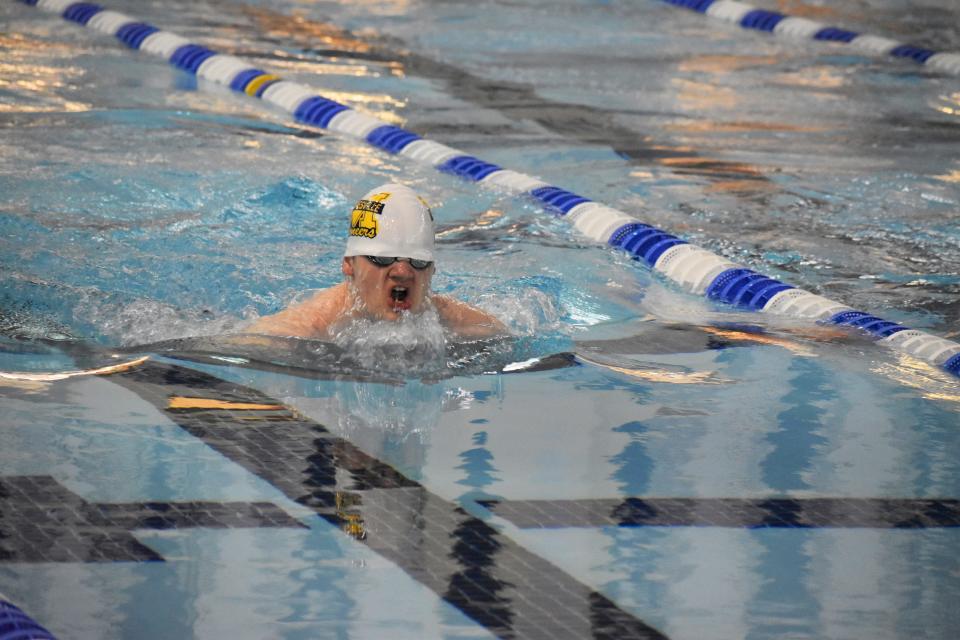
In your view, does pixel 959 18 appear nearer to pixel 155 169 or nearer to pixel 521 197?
pixel 521 197

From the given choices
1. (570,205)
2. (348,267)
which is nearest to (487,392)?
(348,267)

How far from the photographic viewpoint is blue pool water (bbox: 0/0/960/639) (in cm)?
237

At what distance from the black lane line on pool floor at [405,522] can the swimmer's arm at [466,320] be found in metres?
0.71

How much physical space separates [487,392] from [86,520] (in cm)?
120

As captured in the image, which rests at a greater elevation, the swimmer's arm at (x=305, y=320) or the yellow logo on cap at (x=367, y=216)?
the yellow logo on cap at (x=367, y=216)

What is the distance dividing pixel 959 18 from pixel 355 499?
9.80 m

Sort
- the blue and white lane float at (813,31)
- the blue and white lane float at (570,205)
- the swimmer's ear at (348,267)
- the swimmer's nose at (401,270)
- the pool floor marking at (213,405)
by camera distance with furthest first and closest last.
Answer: the blue and white lane float at (813,31) → the blue and white lane float at (570,205) → the swimmer's ear at (348,267) → the swimmer's nose at (401,270) → the pool floor marking at (213,405)

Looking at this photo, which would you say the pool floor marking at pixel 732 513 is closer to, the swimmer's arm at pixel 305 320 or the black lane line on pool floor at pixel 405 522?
the black lane line on pool floor at pixel 405 522

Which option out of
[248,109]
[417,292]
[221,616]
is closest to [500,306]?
[417,292]

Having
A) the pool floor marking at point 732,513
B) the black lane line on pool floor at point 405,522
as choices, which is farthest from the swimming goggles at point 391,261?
the pool floor marking at point 732,513

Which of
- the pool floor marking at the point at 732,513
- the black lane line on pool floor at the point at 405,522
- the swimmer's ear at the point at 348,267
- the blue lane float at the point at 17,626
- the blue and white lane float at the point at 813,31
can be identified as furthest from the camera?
the blue and white lane float at the point at 813,31

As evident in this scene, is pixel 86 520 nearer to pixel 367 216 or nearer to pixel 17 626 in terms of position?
pixel 17 626

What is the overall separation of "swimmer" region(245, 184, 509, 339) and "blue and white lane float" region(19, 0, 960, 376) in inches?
49.7

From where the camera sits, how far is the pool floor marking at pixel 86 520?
93.8 inches
